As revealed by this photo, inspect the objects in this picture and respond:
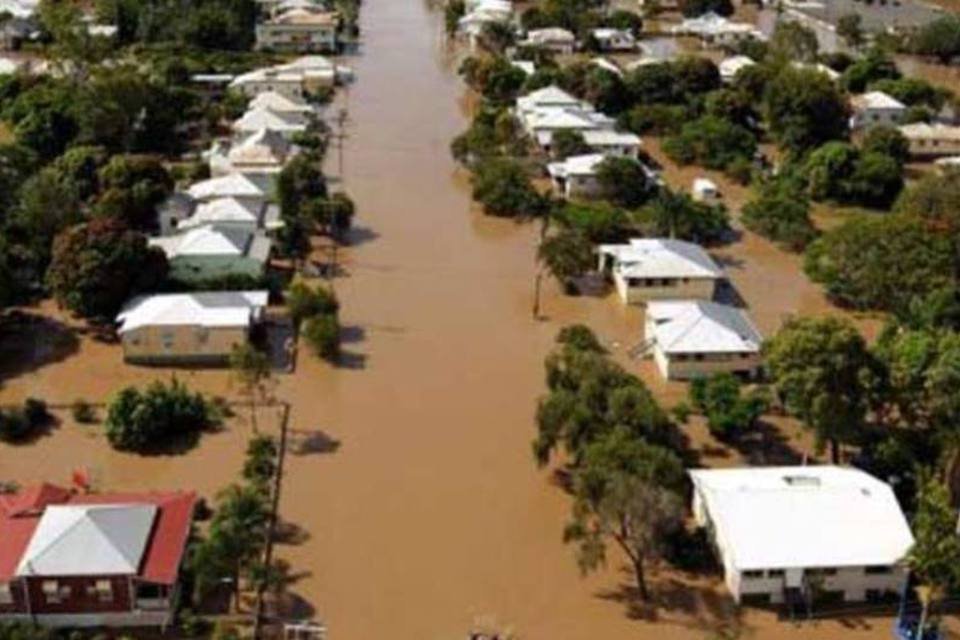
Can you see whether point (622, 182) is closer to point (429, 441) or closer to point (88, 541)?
point (429, 441)

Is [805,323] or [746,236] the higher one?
[805,323]

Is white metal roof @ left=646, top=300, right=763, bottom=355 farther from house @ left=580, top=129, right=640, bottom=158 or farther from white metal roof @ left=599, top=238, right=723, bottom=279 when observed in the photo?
house @ left=580, top=129, right=640, bottom=158

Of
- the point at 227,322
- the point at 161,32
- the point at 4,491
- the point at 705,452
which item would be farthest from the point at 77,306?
the point at 161,32

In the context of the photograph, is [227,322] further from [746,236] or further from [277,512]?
[746,236]

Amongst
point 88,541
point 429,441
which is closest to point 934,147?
point 429,441

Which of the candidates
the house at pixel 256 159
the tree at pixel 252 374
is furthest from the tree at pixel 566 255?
the house at pixel 256 159

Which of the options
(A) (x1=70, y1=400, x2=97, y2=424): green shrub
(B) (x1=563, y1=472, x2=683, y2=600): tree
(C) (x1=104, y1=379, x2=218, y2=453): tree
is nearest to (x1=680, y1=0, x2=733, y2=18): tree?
(C) (x1=104, y1=379, x2=218, y2=453): tree
